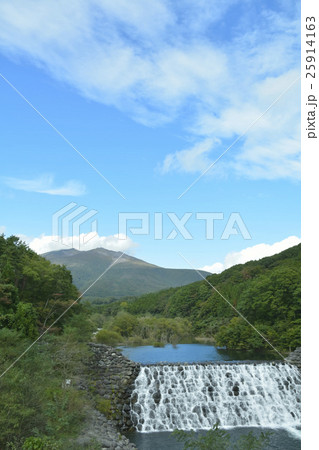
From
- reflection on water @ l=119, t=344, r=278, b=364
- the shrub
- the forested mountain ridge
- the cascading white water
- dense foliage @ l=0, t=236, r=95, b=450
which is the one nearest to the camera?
dense foliage @ l=0, t=236, r=95, b=450

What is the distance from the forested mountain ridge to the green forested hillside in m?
5.85

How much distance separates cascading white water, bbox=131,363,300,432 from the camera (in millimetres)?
13266

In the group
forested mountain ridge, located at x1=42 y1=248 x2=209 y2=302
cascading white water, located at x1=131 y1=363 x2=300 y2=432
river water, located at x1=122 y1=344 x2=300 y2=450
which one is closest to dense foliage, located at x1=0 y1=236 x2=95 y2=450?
river water, located at x1=122 y1=344 x2=300 y2=450

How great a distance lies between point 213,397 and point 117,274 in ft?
153

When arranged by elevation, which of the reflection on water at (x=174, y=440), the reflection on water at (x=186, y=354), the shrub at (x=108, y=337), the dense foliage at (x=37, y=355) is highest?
the dense foliage at (x=37, y=355)

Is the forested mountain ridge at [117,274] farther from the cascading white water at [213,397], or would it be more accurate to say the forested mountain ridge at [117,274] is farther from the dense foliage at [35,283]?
the cascading white water at [213,397]

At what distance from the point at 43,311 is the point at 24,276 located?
1776mm

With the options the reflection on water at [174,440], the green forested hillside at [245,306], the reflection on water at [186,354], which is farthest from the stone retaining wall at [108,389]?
the green forested hillside at [245,306]

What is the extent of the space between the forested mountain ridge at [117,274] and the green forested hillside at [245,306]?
230 inches

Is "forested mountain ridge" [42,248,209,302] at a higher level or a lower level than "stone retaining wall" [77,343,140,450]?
higher

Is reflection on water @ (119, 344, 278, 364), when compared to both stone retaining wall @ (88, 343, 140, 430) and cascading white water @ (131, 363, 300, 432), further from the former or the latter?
cascading white water @ (131, 363, 300, 432)

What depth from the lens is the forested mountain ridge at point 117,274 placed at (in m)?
35.9
